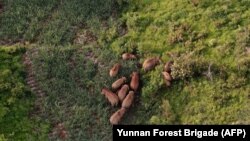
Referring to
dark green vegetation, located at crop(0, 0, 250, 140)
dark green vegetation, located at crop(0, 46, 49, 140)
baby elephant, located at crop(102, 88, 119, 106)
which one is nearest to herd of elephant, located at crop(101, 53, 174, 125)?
baby elephant, located at crop(102, 88, 119, 106)

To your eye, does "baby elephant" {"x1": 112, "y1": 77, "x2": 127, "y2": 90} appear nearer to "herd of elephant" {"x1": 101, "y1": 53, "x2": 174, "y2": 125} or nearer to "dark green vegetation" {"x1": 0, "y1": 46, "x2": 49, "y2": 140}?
"herd of elephant" {"x1": 101, "y1": 53, "x2": 174, "y2": 125}

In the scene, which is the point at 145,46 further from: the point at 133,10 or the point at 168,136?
the point at 168,136

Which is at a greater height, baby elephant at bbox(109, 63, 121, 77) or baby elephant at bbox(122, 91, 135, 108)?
baby elephant at bbox(109, 63, 121, 77)

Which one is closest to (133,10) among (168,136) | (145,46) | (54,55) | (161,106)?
(145,46)

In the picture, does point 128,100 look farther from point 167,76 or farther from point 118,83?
point 167,76

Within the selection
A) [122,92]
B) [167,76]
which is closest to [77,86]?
[122,92]

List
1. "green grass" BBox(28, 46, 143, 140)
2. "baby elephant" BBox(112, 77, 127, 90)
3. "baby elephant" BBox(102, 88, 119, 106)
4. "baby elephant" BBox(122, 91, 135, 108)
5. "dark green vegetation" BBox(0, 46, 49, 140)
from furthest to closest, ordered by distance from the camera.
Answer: "baby elephant" BBox(112, 77, 127, 90) < "baby elephant" BBox(102, 88, 119, 106) < "baby elephant" BBox(122, 91, 135, 108) < "green grass" BBox(28, 46, 143, 140) < "dark green vegetation" BBox(0, 46, 49, 140)
